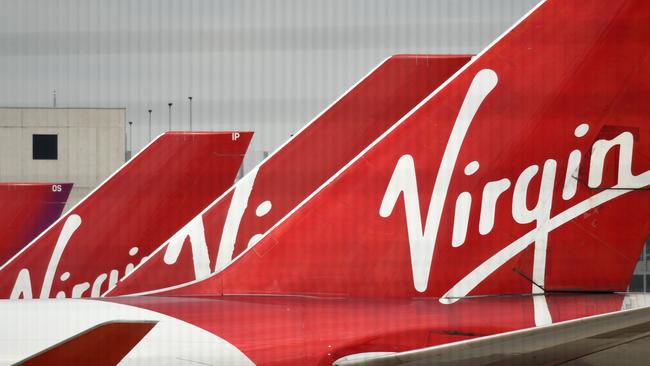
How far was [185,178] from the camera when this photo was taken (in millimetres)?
6680

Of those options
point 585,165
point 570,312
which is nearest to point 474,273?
point 570,312

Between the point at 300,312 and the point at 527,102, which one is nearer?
the point at 300,312

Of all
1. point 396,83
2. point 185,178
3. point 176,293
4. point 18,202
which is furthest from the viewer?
point 18,202

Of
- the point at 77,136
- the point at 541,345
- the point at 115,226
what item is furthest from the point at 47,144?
the point at 541,345

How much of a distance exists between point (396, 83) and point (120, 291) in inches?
71.8

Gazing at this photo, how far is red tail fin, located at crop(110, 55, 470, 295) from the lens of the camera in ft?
15.9

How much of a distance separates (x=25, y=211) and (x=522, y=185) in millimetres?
5565

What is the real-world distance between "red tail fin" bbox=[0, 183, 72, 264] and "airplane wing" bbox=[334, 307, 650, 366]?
19.1 ft

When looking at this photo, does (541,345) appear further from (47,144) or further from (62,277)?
(47,144)

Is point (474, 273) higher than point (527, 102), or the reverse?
point (527, 102)

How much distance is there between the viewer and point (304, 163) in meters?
4.98

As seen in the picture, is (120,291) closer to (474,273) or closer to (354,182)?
(354,182)

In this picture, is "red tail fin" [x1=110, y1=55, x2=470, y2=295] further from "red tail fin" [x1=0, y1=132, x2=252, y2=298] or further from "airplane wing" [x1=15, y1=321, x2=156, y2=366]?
A: "airplane wing" [x1=15, y1=321, x2=156, y2=366]

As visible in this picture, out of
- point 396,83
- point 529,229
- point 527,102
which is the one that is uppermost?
point 396,83
